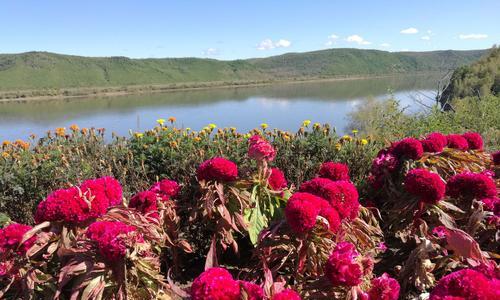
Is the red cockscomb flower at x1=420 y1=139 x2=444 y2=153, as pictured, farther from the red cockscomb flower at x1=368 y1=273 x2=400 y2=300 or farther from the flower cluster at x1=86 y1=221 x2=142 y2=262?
the flower cluster at x1=86 y1=221 x2=142 y2=262

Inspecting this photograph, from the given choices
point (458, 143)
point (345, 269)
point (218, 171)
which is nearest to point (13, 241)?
point (218, 171)

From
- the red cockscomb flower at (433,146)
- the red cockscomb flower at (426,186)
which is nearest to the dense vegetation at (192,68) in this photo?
the red cockscomb flower at (433,146)

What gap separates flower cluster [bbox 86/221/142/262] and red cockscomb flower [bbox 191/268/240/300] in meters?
0.58

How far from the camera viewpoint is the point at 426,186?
243cm

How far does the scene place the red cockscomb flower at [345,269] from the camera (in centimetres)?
154

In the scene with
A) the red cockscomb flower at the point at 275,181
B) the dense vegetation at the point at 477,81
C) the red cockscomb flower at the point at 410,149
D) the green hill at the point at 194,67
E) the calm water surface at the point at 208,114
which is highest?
the green hill at the point at 194,67

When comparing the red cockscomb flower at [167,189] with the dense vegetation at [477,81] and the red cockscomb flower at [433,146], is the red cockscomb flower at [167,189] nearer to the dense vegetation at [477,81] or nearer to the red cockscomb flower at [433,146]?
the red cockscomb flower at [433,146]

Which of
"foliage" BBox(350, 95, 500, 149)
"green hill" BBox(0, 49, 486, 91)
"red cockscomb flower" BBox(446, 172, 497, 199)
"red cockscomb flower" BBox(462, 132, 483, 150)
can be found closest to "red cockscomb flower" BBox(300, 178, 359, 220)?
"red cockscomb flower" BBox(446, 172, 497, 199)

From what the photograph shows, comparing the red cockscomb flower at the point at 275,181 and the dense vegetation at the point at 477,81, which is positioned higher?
the red cockscomb flower at the point at 275,181

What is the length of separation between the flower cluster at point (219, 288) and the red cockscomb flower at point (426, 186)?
5.25ft

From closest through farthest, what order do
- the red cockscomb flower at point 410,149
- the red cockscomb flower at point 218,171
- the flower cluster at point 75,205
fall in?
1. the flower cluster at point 75,205
2. the red cockscomb flower at point 218,171
3. the red cockscomb flower at point 410,149

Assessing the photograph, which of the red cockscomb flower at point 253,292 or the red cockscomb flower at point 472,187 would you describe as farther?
the red cockscomb flower at point 472,187

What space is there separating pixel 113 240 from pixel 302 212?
2.91 ft

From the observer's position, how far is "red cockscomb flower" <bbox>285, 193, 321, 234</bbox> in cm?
181
